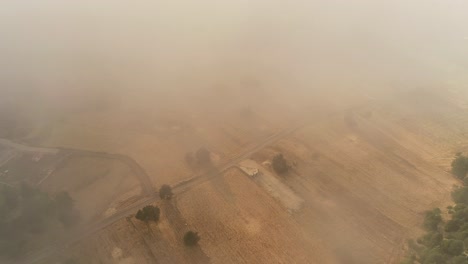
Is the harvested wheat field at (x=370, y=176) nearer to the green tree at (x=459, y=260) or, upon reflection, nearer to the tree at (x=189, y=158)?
the green tree at (x=459, y=260)

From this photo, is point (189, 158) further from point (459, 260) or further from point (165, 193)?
point (459, 260)

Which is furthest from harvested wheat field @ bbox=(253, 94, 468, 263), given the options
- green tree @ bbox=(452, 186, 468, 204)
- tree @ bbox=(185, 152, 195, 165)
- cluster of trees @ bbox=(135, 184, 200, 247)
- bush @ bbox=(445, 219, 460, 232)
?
cluster of trees @ bbox=(135, 184, 200, 247)

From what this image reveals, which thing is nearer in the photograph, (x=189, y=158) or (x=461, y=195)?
(x=461, y=195)

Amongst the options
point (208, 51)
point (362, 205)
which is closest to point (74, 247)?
point (362, 205)

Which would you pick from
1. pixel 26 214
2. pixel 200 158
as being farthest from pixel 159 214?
pixel 26 214

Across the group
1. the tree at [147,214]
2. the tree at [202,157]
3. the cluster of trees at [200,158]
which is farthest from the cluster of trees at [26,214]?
the tree at [202,157]
